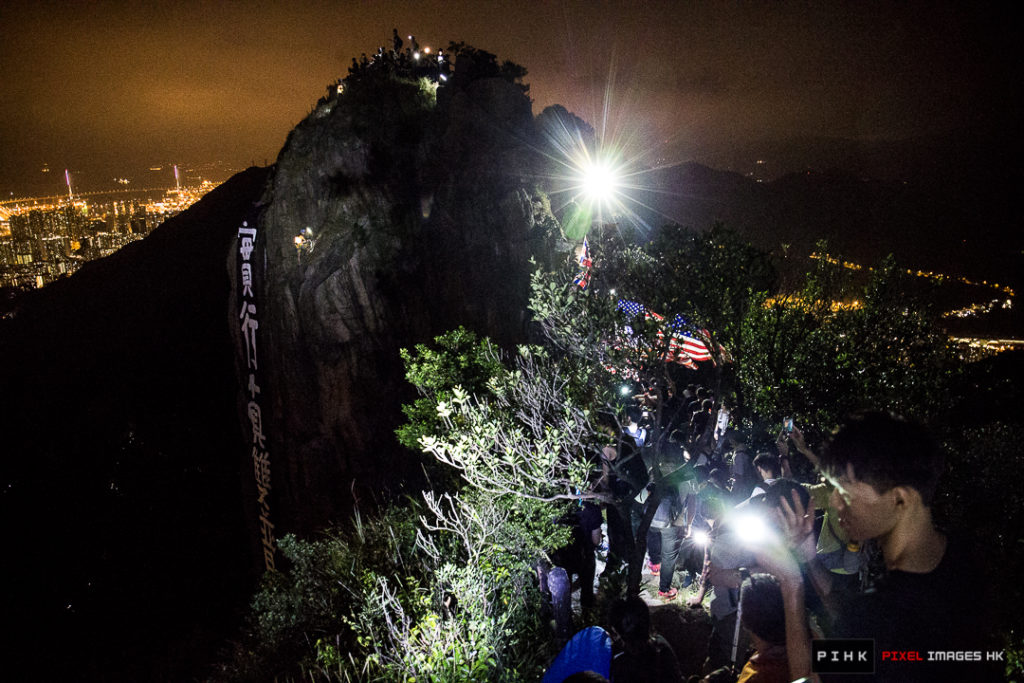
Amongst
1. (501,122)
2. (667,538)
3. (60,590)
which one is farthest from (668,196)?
(60,590)

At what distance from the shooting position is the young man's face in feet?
8.23

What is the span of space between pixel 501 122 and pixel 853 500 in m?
24.0

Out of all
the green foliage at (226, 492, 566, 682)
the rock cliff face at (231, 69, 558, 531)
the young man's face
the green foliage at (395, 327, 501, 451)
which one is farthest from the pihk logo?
the rock cliff face at (231, 69, 558, 531)

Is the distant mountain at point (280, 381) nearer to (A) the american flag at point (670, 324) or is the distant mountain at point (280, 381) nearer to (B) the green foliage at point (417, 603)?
(B) the green foliage at point (417, 603)

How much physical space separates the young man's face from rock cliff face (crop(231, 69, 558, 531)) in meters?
17.1

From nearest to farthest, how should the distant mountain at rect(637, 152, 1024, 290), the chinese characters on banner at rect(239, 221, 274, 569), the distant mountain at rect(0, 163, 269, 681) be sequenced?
the chinese characters on banner at rect(239, 221, 274, 569) < the distant mountain at rect(0, 163, 269, 681) < the distant mountain at rect(637, 152, 1024, 290)

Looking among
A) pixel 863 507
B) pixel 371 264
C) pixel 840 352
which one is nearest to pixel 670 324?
pixel 840 352

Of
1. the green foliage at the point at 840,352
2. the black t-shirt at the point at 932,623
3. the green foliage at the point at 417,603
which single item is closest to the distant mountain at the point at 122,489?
the green foliage at the point at 417,603

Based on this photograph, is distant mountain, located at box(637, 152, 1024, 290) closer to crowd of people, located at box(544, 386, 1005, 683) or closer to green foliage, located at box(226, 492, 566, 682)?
Result: green foliage, located at box(226, 492, 566, 682)

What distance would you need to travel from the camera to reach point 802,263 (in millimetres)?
14281

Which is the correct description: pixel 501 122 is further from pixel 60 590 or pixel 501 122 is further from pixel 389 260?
pixel 60 590

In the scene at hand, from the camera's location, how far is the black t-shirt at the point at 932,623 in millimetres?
2258

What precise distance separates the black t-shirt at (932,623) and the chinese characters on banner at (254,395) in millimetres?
15712

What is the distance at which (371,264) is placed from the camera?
19875 millimetres
